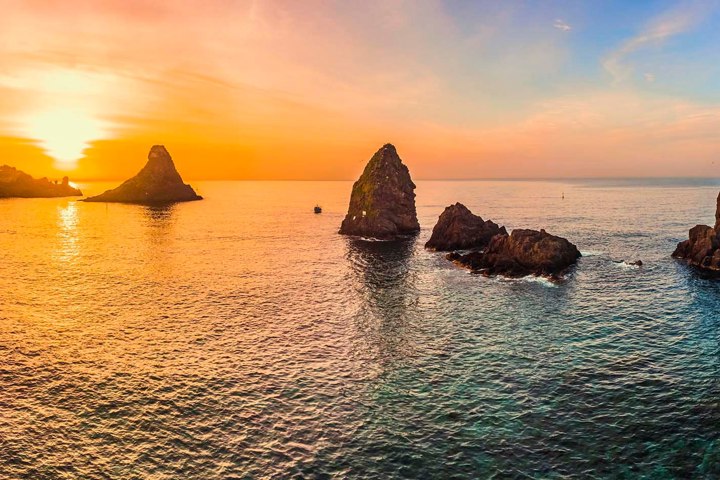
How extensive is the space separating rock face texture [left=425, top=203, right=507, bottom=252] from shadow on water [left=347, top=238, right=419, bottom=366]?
25.1ft

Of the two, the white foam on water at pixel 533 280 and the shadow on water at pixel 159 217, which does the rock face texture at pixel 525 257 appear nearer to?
the white foam on water at pixel 533 280

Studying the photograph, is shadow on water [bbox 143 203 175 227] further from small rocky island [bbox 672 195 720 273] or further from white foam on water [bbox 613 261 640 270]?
small rocky island [bbox 672 195 720 273]

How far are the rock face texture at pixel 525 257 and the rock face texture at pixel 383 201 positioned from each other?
4201 centimetres

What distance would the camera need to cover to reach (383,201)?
5187 inches

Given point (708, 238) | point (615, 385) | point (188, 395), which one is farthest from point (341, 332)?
point (708, 238)

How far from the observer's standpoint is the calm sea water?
3144 cm

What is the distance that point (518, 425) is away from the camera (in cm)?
3475

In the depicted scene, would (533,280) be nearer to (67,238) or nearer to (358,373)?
(358,373)

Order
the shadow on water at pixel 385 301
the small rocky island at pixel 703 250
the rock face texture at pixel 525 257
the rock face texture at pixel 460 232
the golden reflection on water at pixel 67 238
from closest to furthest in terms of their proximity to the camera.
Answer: the shadow on water at pixel 385 301
the small rocky island at pixel 703 250
the rock face texture at pixel 525 257
the golden reflection on water at pixel 67 238
the rock face texture at pixel 460 232

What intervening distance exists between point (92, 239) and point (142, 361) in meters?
98.1

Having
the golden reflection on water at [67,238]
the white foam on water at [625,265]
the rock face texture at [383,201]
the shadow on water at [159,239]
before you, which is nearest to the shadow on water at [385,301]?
the rock face texture at [383,201]

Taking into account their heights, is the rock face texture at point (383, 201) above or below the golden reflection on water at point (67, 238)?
above

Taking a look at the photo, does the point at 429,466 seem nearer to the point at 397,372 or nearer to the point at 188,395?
the point at 397,372

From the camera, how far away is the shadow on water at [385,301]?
50656 mm
